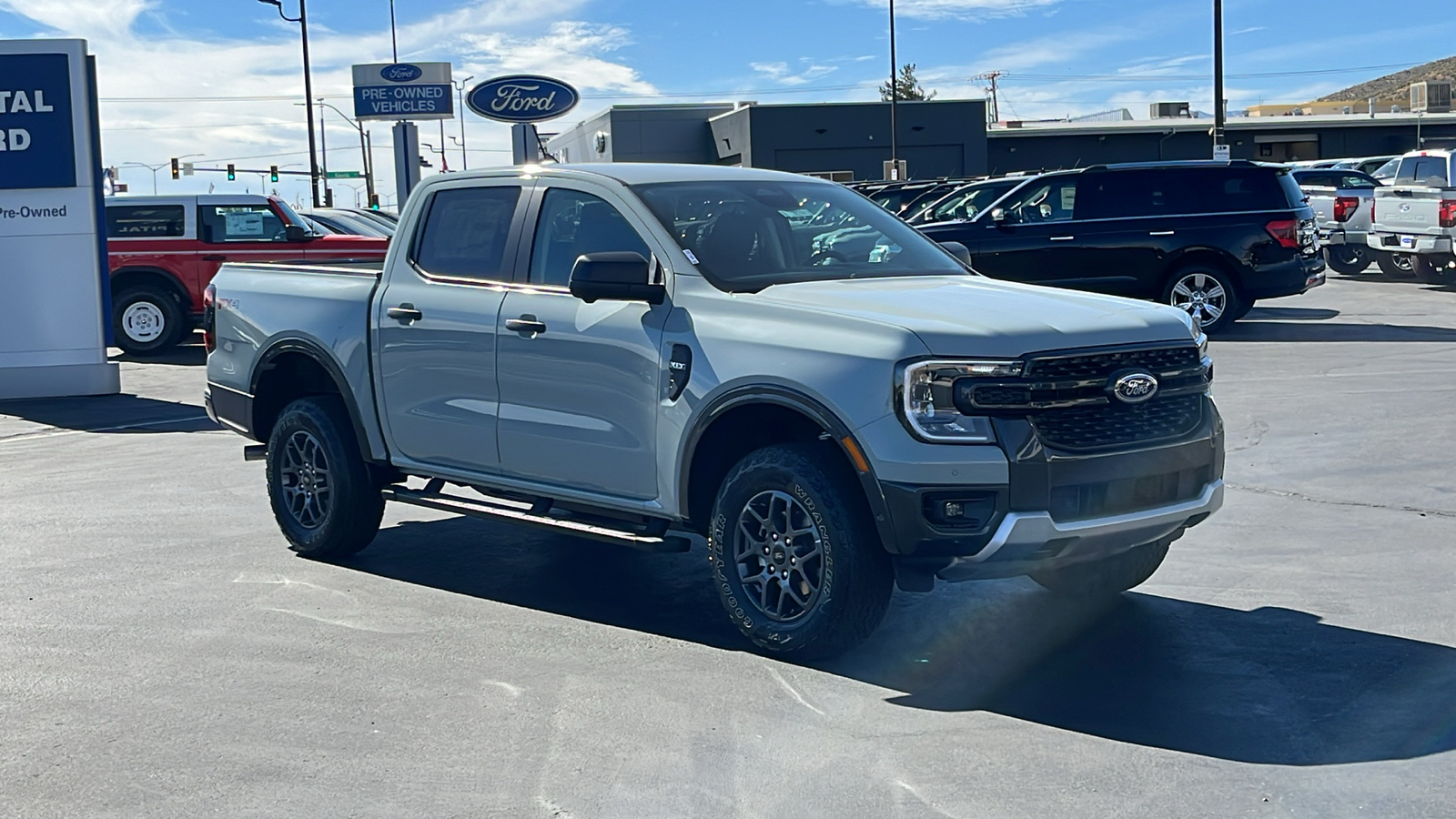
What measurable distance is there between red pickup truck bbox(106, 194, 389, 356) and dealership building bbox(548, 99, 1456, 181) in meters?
45.8

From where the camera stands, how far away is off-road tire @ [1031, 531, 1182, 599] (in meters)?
6.44

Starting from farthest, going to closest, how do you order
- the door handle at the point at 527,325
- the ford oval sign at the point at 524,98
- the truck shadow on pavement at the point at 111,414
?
1. the ford oval sign at the point at 524,98
2. the truck shadow on pavement at the point at 111,414
3. the door handle at the point at 527,325

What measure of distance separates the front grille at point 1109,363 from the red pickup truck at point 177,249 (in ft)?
50.2

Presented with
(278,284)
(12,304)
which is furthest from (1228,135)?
(278,284)

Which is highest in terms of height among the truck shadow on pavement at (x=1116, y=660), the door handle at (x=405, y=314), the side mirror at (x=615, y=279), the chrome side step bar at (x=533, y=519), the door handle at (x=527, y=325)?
the side mirror at (x=615, y=279)

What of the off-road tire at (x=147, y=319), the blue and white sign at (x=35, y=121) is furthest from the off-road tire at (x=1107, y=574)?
the off-road tire at (x=147, y=319)

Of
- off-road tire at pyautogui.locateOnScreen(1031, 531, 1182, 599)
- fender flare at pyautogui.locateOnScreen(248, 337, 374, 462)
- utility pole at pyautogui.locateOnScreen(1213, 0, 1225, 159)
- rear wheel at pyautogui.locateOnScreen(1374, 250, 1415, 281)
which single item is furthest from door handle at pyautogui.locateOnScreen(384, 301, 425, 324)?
utility pole at pyautogui.locateOnScreen(1213, 0, 1225, 159)

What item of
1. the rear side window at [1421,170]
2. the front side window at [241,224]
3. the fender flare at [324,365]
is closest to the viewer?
the fender flare at [324,365]

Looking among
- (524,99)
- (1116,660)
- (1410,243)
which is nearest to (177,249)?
(524,99)

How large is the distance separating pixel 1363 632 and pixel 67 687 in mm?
4698

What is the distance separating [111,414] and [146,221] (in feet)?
20.1

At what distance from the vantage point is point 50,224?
1577 centimetres

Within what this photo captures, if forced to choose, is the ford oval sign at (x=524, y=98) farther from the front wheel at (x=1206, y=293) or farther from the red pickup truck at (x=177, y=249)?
the front wheel at (x=1206, y=293)

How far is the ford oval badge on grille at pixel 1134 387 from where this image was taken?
5.47 m
